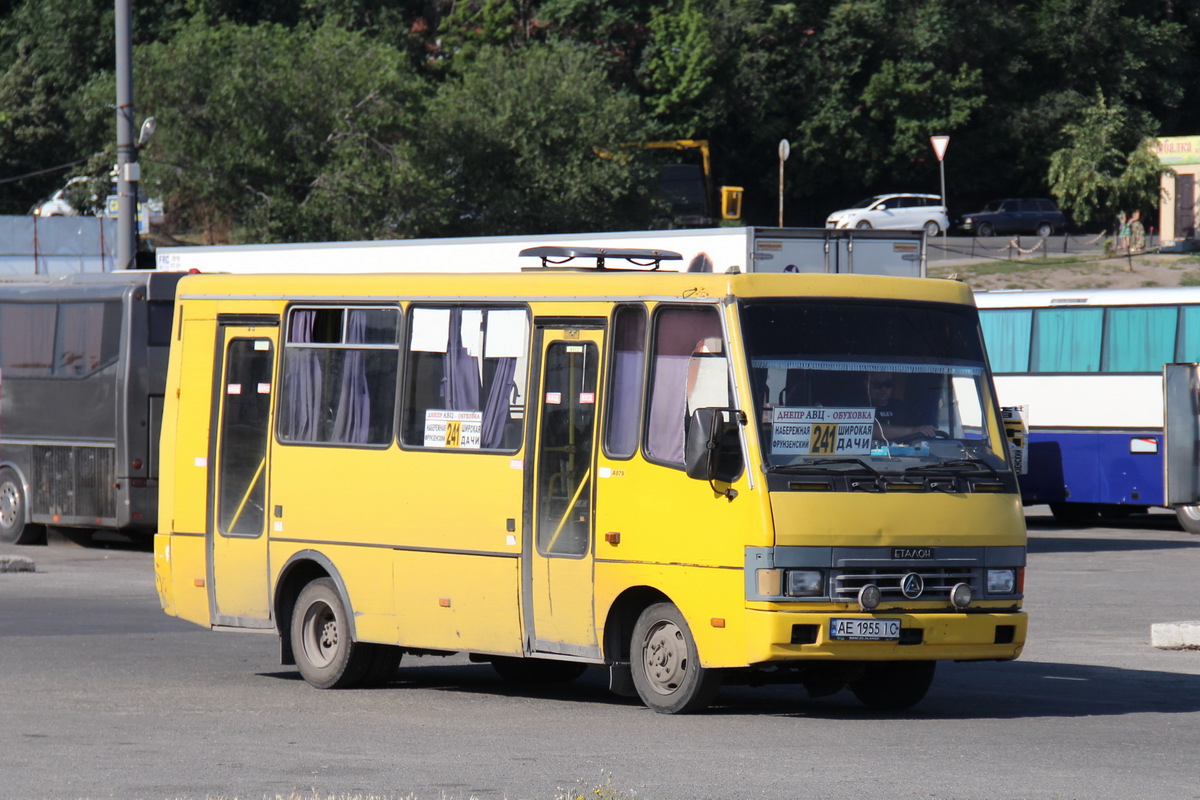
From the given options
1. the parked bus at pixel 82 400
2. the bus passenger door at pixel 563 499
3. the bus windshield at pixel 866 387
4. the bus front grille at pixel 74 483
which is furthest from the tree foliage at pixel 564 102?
the bus windshield at pixel 866 387

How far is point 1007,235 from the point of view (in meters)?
66.5

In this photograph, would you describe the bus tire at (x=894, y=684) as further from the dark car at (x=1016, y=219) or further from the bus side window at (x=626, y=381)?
the dark car at (x=1016, y=219)

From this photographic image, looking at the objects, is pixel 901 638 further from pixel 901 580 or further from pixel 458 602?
pixel 458 602

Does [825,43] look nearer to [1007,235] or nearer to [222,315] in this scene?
[1007,235]

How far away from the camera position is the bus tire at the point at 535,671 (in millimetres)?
12242

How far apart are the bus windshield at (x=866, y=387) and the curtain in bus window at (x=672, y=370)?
12.6 inches

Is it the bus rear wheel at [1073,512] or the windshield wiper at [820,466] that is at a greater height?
the windshield wiper at [820,466]

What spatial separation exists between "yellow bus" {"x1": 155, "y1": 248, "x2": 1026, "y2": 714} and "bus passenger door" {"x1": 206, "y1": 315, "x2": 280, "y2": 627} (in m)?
0.02

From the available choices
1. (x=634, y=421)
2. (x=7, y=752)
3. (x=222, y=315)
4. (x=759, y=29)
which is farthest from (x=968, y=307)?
(x=759, y=29)

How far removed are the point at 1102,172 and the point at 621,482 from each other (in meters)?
53.3

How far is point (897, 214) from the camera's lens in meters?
60.8

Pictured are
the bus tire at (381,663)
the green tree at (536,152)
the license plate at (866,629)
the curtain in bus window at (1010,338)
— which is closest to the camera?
the license plate at (866,629)

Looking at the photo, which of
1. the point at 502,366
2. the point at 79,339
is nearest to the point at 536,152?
the point at 79,339

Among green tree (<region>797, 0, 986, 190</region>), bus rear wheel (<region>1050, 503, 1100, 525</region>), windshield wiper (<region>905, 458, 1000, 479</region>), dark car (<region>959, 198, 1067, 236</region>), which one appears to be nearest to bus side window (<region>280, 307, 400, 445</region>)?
windshield wiper (<region>905, 458, 1000, 479</region>)
